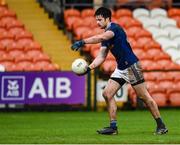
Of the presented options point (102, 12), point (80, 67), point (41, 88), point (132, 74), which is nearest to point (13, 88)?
point (41, 88)

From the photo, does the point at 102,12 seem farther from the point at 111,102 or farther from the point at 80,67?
the point at 111,102

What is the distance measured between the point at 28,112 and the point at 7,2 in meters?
7.67

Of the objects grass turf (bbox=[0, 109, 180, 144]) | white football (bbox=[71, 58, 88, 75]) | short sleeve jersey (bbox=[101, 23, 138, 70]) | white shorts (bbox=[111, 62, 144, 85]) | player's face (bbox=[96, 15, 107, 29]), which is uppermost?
player's face (bbox=[96, 15, 107, 29])

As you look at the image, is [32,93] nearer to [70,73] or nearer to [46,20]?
[70,73]

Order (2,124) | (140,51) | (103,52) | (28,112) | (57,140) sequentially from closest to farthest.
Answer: (57,140)
(103,52)
(2,124)
(28,112)
(140,51)

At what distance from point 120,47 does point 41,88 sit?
828 cm

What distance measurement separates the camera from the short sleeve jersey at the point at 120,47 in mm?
13641

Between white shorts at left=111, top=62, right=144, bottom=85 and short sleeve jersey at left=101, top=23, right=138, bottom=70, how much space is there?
72 millimetres

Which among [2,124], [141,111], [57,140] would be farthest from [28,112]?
[57,140]

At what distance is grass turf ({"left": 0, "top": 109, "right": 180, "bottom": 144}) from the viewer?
1264 centimetres

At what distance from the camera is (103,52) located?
45.5 feet

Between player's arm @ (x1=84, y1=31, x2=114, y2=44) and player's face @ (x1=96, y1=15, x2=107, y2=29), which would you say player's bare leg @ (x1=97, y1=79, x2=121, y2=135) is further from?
player's face @ (x1=96, y1=15, x2=107, y2=29)

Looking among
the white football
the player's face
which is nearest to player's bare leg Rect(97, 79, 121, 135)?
the white football

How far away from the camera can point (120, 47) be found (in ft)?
44.9
